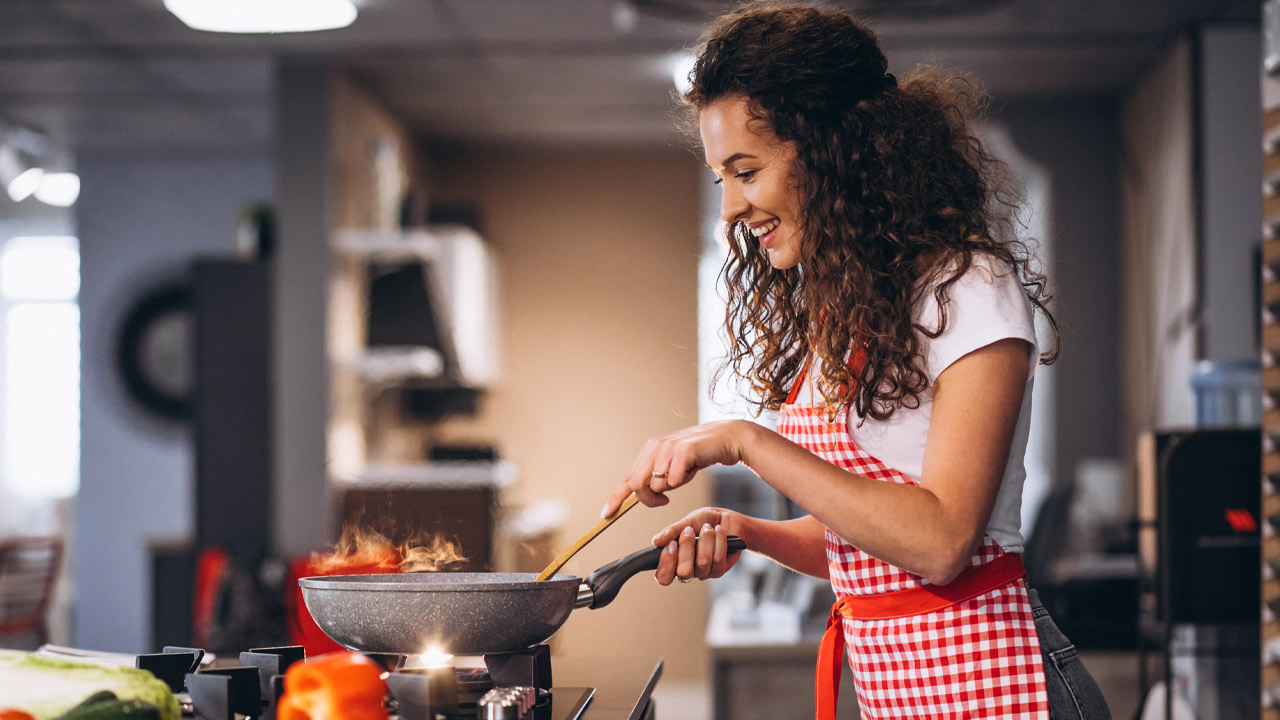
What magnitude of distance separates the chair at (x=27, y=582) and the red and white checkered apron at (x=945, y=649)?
5.63m

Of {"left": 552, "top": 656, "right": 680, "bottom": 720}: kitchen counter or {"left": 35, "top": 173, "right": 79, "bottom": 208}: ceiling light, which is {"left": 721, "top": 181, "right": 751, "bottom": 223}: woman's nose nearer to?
{"left": 552, "top": 656, "right": 680, "bottom": 720}: kitchen counter

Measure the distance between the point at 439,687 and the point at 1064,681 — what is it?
0.62 metres

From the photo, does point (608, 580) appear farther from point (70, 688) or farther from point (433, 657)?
point (70, 688)

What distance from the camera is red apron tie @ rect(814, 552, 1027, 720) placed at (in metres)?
1.08

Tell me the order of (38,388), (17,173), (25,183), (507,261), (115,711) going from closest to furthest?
(115,711) < (507,261) < (17,173) < (25,183) < (38,388)

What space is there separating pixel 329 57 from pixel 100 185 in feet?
8.79

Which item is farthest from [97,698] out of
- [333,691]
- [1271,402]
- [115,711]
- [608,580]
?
[1271,402]

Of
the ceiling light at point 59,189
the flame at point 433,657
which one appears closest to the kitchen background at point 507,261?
the ceiling light at point 59,189

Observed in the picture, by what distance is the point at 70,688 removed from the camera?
87cm

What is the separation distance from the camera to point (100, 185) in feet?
21.0

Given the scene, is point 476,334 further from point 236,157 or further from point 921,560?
point 921,560

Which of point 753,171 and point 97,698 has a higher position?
point 753,171

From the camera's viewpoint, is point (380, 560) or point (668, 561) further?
point (380, 560)

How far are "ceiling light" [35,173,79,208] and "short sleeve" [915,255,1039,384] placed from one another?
651 centimetres
